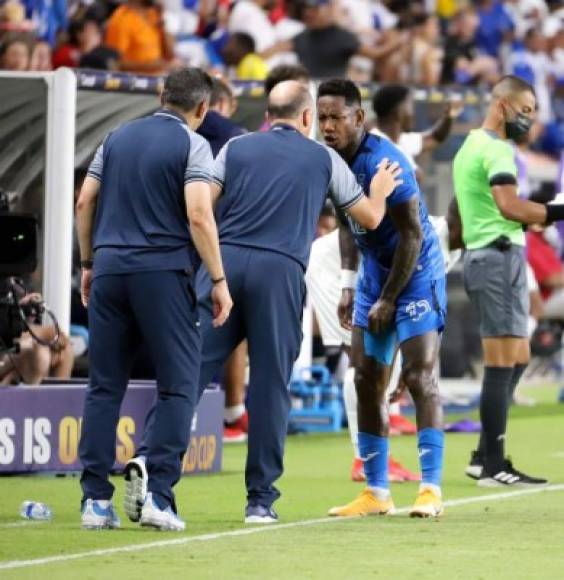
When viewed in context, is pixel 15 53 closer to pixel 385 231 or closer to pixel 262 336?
pixel 385 231

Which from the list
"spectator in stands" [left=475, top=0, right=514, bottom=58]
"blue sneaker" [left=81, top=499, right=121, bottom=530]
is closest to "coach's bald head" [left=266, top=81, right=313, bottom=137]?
"blue sneaker" [left=81, top=499, right=121, bottom=530]

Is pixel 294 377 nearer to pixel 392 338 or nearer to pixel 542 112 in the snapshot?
pixel 392 338

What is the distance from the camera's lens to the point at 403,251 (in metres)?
9.38

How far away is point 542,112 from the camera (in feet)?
91.4

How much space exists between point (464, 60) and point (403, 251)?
706 inches

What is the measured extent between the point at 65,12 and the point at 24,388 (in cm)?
945

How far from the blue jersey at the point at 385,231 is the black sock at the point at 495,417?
1.83 metres

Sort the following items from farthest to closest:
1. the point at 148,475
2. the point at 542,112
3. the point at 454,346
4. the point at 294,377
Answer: the point at 542,112, the point at 454,346, the point at 294,377, the point at 148,475

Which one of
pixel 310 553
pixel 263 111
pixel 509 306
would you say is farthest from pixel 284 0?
pixel 310 553

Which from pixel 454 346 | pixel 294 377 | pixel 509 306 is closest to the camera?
pixel 509 306

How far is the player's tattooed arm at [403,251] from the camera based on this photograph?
9391mm

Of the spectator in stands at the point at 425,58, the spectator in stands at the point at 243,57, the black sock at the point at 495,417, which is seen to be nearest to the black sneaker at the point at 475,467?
the black sock at the point at 495,417

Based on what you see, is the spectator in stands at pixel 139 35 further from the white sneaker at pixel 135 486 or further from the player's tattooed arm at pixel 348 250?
the white sneaker at pixel 135 486

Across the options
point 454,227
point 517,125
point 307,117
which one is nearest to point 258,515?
point 307,117
